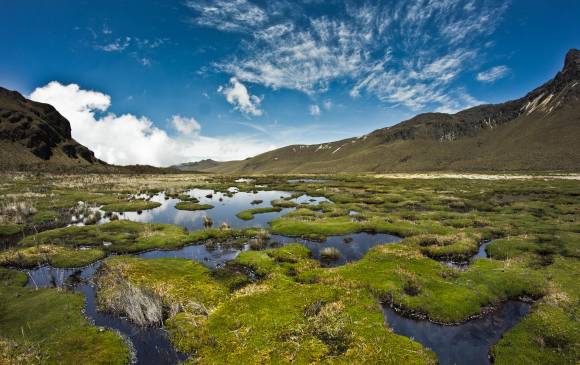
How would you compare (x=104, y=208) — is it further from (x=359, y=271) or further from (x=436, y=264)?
(x=436, y=264)

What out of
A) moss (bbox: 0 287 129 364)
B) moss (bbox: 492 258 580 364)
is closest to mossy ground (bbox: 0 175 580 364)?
moss (bbox: 492 258 580 364)

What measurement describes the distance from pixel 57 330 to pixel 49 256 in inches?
614

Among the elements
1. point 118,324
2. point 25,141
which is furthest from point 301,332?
point 25,141

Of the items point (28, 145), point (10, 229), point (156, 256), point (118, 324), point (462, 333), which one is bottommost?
point (462, 333)

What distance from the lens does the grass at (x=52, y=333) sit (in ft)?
44.7

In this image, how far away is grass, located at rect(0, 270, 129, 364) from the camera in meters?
13.6

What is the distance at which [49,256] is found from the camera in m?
27.6

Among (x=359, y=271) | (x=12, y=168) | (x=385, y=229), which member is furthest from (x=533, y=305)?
(x=12, y=168)

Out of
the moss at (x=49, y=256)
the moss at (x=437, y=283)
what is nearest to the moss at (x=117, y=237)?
the moss at (x=49, y=256)

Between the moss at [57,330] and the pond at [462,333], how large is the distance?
15180 millimetres

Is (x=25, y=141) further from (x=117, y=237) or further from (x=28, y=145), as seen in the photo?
(x=117, y=237)

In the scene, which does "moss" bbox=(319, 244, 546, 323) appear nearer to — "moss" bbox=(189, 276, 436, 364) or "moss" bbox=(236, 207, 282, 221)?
A: "moss" bbox=(189, 276, 436, 364)

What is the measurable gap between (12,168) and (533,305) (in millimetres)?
171013

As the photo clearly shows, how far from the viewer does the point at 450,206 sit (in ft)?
190
